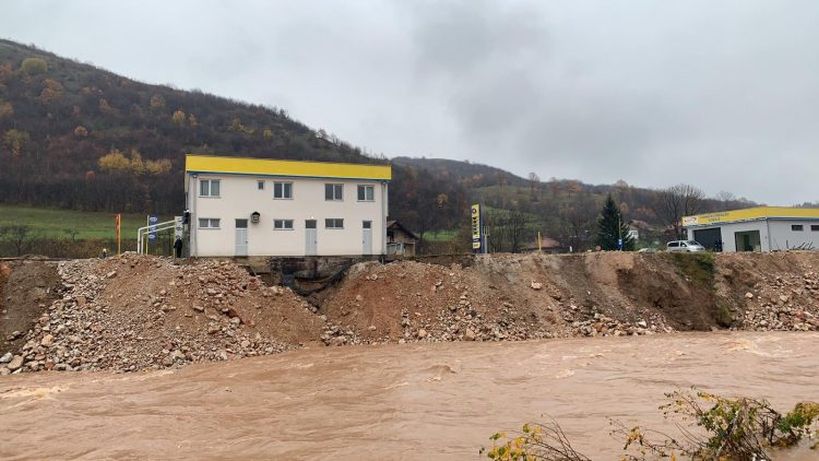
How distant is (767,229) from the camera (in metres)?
46.5

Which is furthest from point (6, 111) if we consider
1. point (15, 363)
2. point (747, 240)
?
point (747, 240)

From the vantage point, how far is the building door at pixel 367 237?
102 ft

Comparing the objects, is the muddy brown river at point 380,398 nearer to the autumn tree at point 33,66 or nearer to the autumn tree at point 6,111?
the autumn tree at point 6,111

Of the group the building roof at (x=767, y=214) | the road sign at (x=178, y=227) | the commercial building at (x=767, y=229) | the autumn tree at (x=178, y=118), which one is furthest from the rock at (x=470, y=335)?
the autumn tree at (x=178, y=118)

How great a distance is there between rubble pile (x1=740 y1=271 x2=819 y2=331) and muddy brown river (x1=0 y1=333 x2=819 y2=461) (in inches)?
174

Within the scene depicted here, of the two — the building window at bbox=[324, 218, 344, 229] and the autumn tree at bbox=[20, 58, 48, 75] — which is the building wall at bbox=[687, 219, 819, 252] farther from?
the autumn tree at bbox=[20, 58, 48, 75]

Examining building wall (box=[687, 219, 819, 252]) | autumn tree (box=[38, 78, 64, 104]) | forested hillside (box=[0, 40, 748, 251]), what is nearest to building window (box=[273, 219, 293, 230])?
forested hillside (box=[0, 40, 748, 251])

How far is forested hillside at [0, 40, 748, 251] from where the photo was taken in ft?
231

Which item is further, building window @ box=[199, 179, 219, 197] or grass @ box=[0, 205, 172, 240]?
grass @ box=[0, 205, 172, 240]

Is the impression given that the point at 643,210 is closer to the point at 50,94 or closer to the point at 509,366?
the point at 509,366

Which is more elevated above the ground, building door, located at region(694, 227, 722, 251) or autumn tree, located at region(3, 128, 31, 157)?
autumn tree, located at region(3, 128, 31, 157)

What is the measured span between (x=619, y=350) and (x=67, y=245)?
4439 centimetres

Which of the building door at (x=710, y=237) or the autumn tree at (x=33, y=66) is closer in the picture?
the building door at (x=710, y=237)

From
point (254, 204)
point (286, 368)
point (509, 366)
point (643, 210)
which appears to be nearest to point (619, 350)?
point (509, 366)
